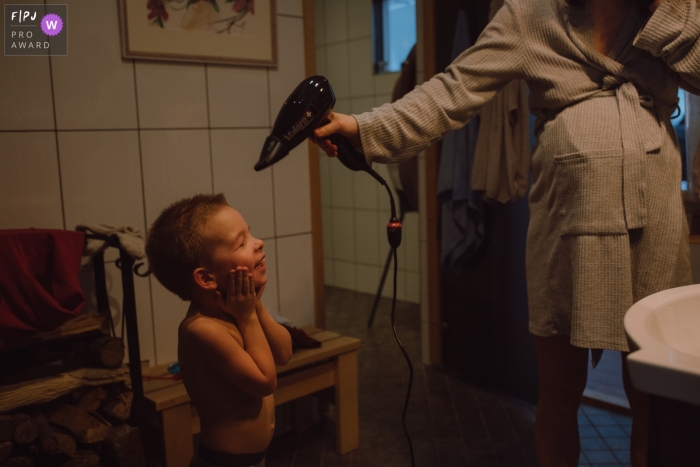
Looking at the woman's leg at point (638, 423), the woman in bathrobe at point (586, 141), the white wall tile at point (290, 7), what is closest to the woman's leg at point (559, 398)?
the woman in bathrobe at point (586, 141)

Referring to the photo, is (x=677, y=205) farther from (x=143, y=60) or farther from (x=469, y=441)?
(x=143, y=60)

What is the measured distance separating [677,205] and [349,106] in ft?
10.5

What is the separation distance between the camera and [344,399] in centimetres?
212

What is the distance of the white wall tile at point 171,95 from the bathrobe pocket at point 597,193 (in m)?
1.22

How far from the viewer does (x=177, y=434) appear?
66.8 inches

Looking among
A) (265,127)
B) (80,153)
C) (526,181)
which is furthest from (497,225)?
(80,153)

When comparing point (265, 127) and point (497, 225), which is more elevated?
point (265, 127)

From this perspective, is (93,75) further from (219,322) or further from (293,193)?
(219,322)

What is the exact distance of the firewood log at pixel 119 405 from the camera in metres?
1.58

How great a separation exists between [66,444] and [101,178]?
0.72 meters

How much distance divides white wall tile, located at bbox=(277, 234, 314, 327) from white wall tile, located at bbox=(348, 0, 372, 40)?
221 cm

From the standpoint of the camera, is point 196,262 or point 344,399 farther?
point 344,399

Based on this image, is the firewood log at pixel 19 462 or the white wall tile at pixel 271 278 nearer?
the firewood log at pixel 19 462

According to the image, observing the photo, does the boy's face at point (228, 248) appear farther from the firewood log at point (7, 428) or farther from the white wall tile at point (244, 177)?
the white wall tile at point (244, 177)
